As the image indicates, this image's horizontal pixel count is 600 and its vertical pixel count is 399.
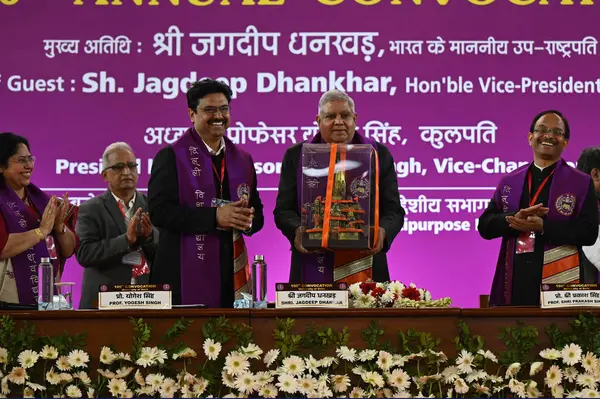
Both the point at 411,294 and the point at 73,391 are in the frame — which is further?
the point at 411,294

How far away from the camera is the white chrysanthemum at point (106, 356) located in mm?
3010

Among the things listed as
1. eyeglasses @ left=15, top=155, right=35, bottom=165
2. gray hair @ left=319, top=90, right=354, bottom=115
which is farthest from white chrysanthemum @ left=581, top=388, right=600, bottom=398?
eyeglasses @ left=15, top=155, right=35, bottom=165

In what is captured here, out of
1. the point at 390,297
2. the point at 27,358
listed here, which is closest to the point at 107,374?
the point at 27,358

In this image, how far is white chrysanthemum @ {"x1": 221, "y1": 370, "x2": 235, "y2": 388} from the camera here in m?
2.99

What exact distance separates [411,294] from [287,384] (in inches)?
23.5

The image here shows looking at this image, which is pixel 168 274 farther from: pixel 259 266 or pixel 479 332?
pixel 479 332

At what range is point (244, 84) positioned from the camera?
5.73m

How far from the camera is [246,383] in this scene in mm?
2977

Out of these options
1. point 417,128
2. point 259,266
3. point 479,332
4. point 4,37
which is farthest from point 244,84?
point 479,332

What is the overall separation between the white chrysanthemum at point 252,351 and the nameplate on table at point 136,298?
31 centimetres

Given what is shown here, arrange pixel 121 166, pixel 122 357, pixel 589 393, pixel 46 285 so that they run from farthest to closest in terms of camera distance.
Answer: pixel 121 166
pixel 46 285
pixel 122 357
pixel 589 393

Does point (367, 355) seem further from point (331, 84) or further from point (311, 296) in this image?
point (331, 84)

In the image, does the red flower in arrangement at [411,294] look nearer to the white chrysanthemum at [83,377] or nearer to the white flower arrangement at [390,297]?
the white flower arrangement at [390,297]

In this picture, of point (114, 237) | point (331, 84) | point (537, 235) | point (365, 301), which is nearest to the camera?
point (365, 301)
